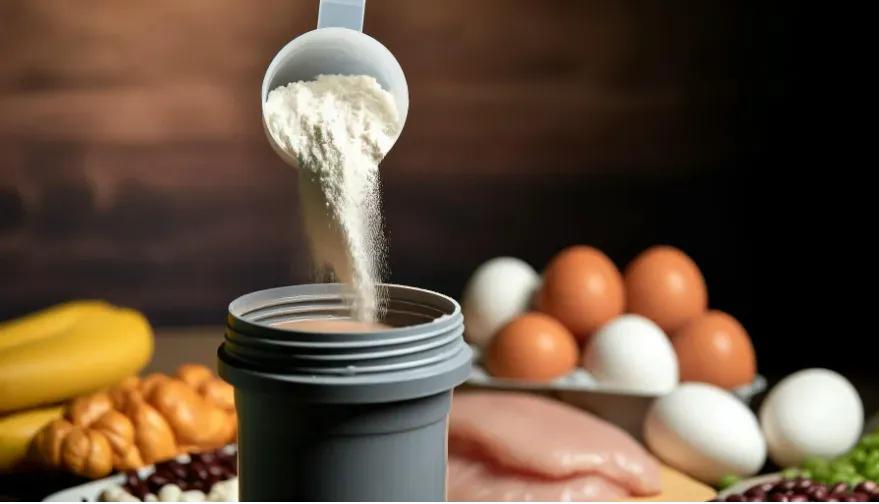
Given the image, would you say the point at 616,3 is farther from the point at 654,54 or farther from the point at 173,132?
the point at 173,132

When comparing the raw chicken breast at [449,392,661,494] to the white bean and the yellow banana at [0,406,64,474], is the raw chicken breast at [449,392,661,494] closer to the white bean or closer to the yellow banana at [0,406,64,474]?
the white bean

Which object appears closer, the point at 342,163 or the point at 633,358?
the point at 342,163

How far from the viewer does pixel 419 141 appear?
2.14 meters

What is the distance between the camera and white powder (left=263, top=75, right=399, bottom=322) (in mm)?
882

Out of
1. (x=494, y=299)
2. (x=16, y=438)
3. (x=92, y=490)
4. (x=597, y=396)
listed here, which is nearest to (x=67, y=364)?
(x=16, y=438)

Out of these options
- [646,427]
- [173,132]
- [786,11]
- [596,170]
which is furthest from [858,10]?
[173,132]

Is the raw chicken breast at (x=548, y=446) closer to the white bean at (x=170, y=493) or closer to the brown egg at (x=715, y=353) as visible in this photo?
the brown egg at (x=715, y=353)

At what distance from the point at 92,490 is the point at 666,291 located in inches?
34.2

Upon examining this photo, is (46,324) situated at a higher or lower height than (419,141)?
lower

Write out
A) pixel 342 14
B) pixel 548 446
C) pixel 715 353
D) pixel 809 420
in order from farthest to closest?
pixel 715 353
pixel 809 420
pixel 548 446
pixel 342 14

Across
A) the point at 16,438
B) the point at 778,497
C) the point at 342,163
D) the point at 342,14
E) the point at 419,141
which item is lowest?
the point at 16,438

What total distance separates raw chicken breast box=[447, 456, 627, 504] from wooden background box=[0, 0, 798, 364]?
87cm

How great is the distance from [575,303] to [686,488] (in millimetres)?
345

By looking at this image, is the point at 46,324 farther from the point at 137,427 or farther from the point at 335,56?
the point at 335,56
